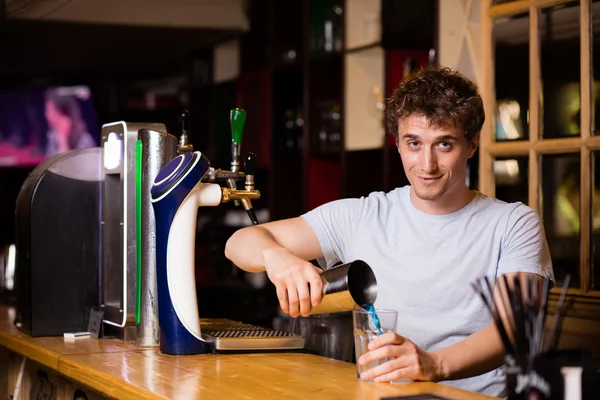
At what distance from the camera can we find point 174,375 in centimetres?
178

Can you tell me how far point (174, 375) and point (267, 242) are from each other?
0.47 meters

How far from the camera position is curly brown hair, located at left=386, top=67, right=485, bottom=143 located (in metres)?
2.05

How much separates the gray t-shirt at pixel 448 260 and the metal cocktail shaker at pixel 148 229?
1.79ft

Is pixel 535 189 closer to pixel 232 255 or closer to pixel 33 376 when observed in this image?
pixel 232 255

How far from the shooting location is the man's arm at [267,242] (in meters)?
2.13

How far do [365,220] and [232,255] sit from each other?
366mm

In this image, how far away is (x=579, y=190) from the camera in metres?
2.91

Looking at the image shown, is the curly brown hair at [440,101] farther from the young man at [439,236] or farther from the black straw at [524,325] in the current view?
the black straw at [524,325]

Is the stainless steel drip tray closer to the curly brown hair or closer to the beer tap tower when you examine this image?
the beer tap tower

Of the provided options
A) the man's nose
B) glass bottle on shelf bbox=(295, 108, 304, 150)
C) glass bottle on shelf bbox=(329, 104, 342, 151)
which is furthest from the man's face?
glass bottle on shelf bbox=(295, 108, 304, 150)

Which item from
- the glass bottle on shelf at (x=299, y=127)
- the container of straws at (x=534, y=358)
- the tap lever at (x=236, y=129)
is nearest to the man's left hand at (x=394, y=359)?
the container of straws at (x=534, y=358)

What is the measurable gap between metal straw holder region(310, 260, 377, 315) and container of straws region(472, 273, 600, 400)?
0.40m

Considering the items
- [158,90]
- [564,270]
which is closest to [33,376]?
[564,270]

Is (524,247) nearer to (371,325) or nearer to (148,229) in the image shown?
Answer: (371,325)
